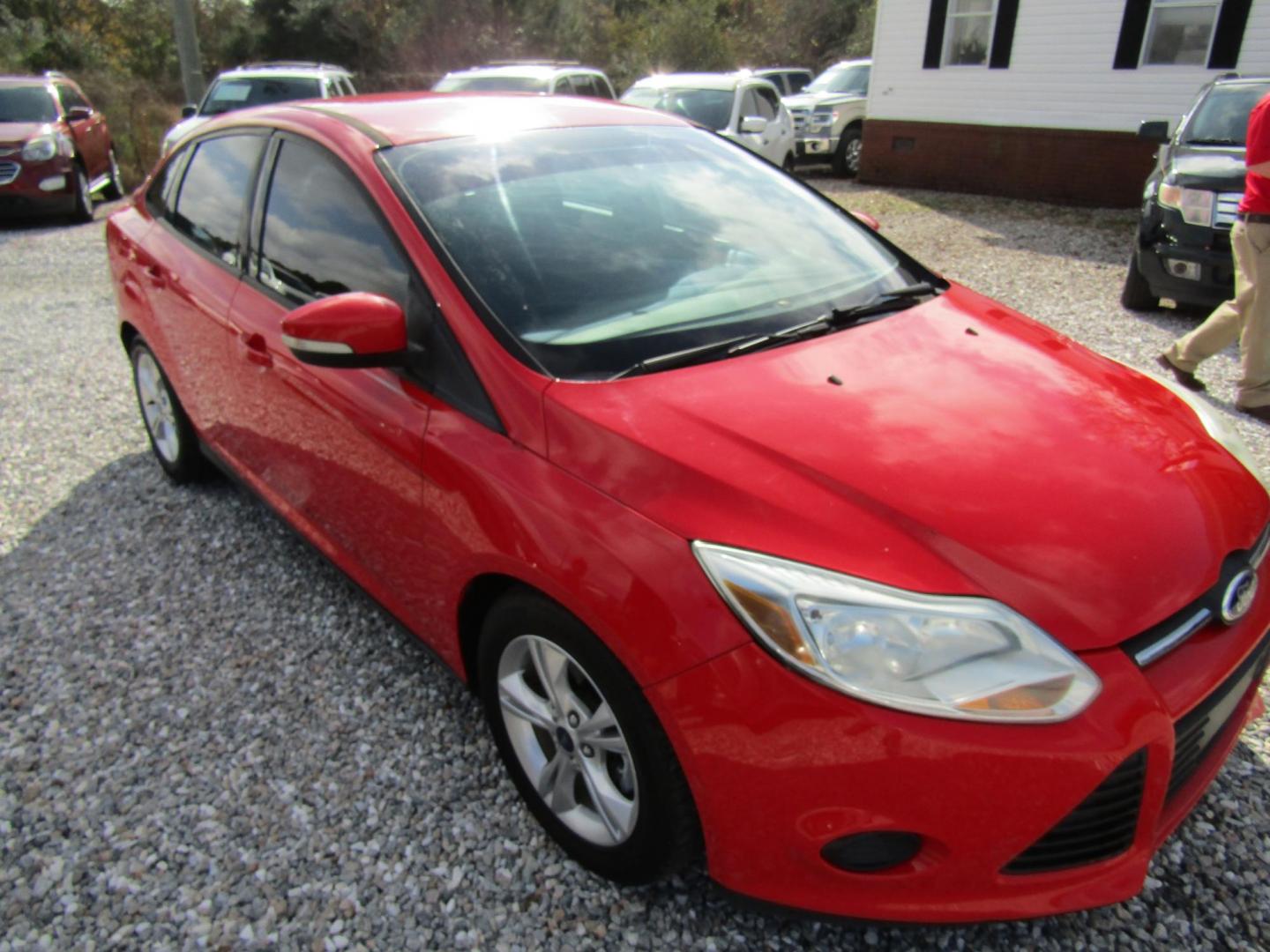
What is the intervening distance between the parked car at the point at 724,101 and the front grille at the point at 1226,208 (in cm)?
596

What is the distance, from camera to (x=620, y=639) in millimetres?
1789

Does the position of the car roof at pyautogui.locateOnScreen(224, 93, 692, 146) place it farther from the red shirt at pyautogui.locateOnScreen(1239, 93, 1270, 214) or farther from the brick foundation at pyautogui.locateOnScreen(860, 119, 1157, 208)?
the brick foundation at pyautogui.locateOnScreen(860, 119, 1157, 208)

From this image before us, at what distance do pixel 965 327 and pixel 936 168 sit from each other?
12.5 meters

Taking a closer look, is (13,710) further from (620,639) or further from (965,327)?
(965,327)

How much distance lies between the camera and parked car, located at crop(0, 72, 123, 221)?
36.5ft

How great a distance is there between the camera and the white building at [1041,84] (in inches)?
449

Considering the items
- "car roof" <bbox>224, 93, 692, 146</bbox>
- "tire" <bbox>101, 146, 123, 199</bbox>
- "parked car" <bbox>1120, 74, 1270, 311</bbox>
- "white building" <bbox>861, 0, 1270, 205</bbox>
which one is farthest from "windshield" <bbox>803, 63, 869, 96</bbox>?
"car roof" <bbox>224, 93, 692, 146</bbox>

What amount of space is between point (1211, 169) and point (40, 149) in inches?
478

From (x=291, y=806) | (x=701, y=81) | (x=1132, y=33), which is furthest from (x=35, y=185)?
(x=1132, y=33)

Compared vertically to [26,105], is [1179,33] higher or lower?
higher

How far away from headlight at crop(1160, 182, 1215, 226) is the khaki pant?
1.34 meters

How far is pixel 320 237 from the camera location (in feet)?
9.05

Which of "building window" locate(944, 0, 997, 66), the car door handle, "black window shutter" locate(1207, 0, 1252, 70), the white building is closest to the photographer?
the car door handle

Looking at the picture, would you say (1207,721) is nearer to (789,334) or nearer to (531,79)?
(789,334)
